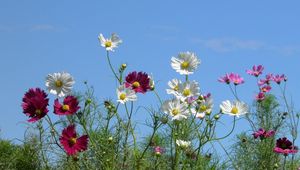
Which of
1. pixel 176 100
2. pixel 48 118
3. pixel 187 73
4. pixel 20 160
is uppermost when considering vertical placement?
pixel 20 160

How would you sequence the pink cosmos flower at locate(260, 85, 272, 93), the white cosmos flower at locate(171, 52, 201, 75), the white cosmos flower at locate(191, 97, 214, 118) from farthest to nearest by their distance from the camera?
the pink cosmos flower at locate(260, 85, 272, 93) → the white cosmos flower at locate(191, 97, 214, 118) → the white cosmos flower at locate(171, 52, 201, 75)

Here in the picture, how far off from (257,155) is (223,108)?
258cm

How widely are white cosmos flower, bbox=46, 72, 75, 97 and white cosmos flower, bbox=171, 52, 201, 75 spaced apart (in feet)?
1.37

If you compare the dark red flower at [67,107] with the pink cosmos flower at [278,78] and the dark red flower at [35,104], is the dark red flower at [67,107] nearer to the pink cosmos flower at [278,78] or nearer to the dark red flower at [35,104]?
the dark red flower at [35,104]

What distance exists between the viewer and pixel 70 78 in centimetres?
208

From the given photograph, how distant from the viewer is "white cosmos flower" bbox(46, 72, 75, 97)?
209cm

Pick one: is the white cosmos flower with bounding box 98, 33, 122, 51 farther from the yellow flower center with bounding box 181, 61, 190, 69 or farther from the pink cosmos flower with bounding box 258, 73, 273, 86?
the pink cosmos flower with bounding box 258, 73, 273, 86

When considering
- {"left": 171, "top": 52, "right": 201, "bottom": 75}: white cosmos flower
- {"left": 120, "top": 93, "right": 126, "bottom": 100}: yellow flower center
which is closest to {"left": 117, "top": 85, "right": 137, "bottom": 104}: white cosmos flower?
{"left": 120, "top": 93, "right": 126, "bottom": 100}: yellow flower center

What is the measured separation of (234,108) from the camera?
234 cm

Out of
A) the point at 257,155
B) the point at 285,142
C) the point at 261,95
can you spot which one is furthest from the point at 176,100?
the point at 257,155

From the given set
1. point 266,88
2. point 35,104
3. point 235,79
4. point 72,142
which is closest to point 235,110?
point 72,142

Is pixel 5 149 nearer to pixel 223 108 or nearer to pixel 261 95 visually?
pixel 261 95

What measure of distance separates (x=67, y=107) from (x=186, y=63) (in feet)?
1.65

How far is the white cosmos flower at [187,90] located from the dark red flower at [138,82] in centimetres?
12
